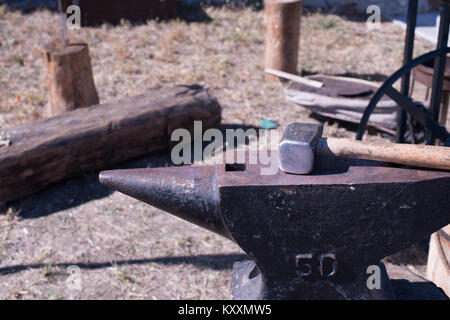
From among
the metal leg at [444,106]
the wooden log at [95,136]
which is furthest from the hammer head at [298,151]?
the metal leg at [444,106]

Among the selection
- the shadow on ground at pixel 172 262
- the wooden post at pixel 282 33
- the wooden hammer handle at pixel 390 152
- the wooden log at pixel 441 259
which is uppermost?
the wooden post at pixel 282 33

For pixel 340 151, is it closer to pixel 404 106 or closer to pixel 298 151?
pixel 298 151

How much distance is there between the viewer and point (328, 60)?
22.3 feet

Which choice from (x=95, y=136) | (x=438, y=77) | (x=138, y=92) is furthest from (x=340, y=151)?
(x=138, y=92)

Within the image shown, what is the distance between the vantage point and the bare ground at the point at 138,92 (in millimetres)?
3254

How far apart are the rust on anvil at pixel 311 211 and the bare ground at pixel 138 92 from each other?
163 centimetres

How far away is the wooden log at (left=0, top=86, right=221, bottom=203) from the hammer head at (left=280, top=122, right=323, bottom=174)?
109 inches

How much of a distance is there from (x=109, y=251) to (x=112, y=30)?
15.8ft

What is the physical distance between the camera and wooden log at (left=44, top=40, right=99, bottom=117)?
4.71 meters

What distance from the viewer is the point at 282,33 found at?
600cm

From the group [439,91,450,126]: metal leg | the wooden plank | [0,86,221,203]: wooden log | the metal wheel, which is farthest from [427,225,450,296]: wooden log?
the wooden plank

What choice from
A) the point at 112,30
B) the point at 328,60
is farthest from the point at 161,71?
the point at 328,60

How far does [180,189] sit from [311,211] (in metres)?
0.40

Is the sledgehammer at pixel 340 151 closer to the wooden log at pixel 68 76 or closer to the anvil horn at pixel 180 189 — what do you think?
the anvil horn at pixel 180 189
